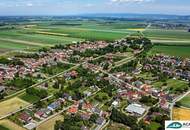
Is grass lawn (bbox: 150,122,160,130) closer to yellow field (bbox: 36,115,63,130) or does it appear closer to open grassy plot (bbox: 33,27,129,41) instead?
yellow field (bbox: 36,115,63,130)

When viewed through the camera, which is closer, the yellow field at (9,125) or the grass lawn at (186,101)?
the yellow field at (9,125)

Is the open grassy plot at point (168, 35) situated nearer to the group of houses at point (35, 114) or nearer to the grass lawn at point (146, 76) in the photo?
the grass lawn at point (146, 76)

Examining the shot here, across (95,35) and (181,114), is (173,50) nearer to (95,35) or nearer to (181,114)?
(95,35)

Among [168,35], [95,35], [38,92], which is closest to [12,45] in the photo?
[95,35]

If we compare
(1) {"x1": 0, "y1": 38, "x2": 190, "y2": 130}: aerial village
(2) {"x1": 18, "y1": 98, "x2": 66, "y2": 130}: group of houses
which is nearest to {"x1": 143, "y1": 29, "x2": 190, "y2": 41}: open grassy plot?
(1) {"x1": 0, "y1": 38, "x2": 190, "y2": 130}: aerial village

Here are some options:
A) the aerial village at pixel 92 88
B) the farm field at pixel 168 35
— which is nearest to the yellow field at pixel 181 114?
the aerial village at pixel 92 88

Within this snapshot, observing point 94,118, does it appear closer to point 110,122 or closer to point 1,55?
point 110,122
